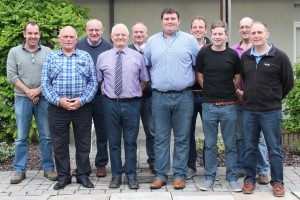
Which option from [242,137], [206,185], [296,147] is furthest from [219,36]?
[296,147]

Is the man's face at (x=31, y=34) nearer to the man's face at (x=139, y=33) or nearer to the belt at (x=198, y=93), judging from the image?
the man's face at (x=139, y=33)

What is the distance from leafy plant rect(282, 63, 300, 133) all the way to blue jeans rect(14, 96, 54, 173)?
4.89 meters

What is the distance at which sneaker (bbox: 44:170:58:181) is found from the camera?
6.88 m

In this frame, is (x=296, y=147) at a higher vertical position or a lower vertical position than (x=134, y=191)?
higher

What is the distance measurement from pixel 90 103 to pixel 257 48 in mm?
2262

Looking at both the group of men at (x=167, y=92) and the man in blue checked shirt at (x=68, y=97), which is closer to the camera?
the group of men at (x=167, y=92)

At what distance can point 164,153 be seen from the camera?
21.4 feet

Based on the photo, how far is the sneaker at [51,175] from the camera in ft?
22.6

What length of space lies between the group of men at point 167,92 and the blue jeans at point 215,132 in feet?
0.04

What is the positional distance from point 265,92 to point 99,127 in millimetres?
2387

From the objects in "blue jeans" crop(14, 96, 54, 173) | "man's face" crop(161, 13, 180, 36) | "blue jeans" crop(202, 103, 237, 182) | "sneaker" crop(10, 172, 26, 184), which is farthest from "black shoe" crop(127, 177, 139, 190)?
"man's face" crop(161, 13, 180, 36)

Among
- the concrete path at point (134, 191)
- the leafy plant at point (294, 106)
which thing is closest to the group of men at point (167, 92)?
the concrete path at point (134, 191)

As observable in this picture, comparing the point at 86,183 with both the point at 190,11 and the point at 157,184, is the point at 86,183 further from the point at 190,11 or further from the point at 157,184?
the point at 190,11

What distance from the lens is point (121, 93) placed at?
6.34 meters
